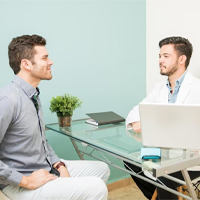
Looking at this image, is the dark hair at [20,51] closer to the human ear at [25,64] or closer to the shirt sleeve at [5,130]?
the human ear at [25,64]

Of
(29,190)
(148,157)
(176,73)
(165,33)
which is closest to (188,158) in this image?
(148,157)

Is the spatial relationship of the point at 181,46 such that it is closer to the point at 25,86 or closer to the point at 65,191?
the point at 25,86

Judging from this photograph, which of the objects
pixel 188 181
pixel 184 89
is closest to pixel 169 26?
pixel 184 89

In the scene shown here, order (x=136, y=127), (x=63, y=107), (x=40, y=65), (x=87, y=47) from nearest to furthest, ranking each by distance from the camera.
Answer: (x=40, y=65)
(x=136, y=127)
(x=63, y=107)
(x=87, y=47)

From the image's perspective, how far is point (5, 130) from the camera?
132 cm

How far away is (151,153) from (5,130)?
670 millimetres

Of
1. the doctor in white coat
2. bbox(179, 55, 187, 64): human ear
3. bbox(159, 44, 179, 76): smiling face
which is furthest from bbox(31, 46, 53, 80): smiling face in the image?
bbox(179, 55, 187, 64): human ear

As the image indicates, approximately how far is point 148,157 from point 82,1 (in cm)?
148

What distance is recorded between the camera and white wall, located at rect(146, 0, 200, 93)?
2.21m

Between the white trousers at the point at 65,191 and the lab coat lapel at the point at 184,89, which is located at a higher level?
the lab coat lapel at the point at 184,89

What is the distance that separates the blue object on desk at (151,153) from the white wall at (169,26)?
1.14 m

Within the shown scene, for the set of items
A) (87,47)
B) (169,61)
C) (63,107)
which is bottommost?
(63,107)

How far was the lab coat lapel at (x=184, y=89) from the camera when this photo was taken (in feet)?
6.16

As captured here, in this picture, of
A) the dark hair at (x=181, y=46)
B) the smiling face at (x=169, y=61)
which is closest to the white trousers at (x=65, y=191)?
the smiling face at (x=169, y=61)
